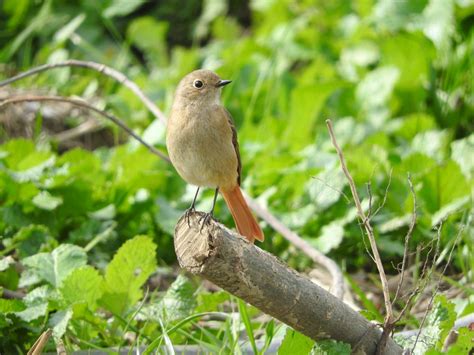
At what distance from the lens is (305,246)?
177 inches

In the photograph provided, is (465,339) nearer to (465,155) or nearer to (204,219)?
(204,219)

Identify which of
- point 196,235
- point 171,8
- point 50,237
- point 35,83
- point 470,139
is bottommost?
point 196,235

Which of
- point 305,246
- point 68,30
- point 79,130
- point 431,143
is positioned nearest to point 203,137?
point 305,246

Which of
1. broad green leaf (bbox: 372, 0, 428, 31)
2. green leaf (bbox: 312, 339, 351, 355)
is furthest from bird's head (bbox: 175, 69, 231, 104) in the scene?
broad green leaf (bbox: 372, 0, 428, 31)

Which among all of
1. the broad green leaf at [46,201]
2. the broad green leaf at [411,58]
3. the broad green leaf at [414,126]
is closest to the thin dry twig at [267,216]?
the broad green leaf at [46,201]

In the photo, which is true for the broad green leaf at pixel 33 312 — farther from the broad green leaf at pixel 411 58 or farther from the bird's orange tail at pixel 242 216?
the broad green leaf at pixel 411 58

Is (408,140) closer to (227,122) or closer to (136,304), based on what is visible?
(227,122)

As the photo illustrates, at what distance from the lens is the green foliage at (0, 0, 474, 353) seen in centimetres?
388

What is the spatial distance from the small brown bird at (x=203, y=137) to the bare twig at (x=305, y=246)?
33 cm

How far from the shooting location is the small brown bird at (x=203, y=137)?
3891mm

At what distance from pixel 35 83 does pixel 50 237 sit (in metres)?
2.54

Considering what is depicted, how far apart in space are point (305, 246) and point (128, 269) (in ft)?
3.29

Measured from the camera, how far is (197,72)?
4.26 m

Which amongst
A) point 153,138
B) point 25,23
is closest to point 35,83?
point 25,23
